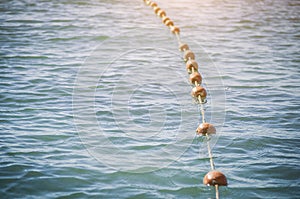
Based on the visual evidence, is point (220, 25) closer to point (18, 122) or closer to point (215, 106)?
point (215, 106)

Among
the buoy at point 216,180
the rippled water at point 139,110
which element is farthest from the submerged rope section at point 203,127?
the rippled water at point 139,110

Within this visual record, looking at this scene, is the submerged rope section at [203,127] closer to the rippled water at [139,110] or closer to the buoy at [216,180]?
the buoy at [216,180]

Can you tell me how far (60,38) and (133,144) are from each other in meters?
6.47

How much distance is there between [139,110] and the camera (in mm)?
8086

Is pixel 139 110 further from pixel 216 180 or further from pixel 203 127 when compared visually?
pixel 216 180

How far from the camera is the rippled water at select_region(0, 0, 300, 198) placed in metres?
5.87

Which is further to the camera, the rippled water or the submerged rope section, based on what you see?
the rippled water

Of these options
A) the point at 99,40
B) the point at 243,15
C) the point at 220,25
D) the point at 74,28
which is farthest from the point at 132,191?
the point at 243,15

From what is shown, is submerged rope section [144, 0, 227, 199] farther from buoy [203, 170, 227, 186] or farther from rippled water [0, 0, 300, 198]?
rippled water [0, 0, 300, 198]

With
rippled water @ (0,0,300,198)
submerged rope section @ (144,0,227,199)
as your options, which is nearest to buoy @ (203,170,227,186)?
submerged rope section @ (144,0,227,199)

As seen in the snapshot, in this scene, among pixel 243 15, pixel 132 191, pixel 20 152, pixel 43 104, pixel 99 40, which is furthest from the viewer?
pixel 243 15

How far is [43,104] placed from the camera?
8.21 meters

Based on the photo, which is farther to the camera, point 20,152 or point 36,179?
point 20,152

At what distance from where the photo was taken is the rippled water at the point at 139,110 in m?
5.87
